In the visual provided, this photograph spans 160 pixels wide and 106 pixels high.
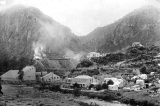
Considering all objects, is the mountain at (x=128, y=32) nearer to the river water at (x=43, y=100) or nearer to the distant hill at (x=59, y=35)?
the distant hill at (x=59, y=35)

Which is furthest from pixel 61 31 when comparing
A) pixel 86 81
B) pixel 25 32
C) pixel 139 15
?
pixel 86 81

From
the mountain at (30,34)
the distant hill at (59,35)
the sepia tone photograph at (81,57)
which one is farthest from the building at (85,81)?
the mountain at (30,34)

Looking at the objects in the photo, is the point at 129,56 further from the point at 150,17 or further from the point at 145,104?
the point at 150,17

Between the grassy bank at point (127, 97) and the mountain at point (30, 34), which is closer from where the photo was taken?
the grassy bank at point (127, 97)

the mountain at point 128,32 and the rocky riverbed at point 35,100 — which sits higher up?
the mountain at point 128,32

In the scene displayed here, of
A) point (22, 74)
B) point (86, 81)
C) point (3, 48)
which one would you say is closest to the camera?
point (86, 81)

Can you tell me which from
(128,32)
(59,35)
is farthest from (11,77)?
(128,32)
